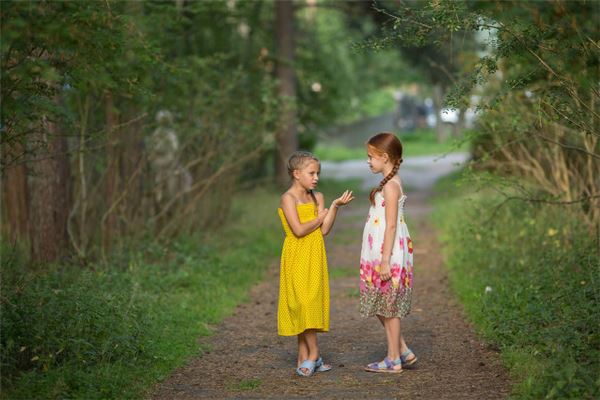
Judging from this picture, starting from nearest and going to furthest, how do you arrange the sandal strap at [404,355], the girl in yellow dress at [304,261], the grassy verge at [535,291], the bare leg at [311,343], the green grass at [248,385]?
the grassy verge at [535,291] → the green grass at [248,385] → the girl in yellow dress at [304,261] → the bare leg at [311,343] → the sandal strap at [404,355]

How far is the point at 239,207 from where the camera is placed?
18234 mm

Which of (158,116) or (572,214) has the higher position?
(158,116)

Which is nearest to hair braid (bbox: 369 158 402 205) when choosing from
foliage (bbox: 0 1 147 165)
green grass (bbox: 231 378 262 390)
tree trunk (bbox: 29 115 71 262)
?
green grass (bbox: 231 378 262 390)

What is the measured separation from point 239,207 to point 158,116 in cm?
485

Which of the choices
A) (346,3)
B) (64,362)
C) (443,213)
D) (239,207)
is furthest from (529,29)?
(346,3)

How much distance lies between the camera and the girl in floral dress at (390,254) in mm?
6836

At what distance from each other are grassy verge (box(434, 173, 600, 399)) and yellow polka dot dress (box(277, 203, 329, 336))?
131 cm

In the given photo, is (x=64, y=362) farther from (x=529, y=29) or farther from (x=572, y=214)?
(x=572, y=214)

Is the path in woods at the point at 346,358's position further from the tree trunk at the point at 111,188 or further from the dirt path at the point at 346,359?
the tree trunk at the point at 111,188

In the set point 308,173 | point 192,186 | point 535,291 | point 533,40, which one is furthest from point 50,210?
point 533,40

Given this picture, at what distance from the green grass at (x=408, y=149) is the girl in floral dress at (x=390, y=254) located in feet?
81.0

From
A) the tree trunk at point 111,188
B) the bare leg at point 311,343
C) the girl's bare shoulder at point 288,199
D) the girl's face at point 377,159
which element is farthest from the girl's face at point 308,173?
the tree trunk at point 111,188

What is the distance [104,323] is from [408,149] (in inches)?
1504

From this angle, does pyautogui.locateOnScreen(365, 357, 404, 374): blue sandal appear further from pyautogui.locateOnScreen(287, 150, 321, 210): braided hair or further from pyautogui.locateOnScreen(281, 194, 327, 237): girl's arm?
pyautogui.locateOnScreen(287, 150, 321, 210): braided hair
